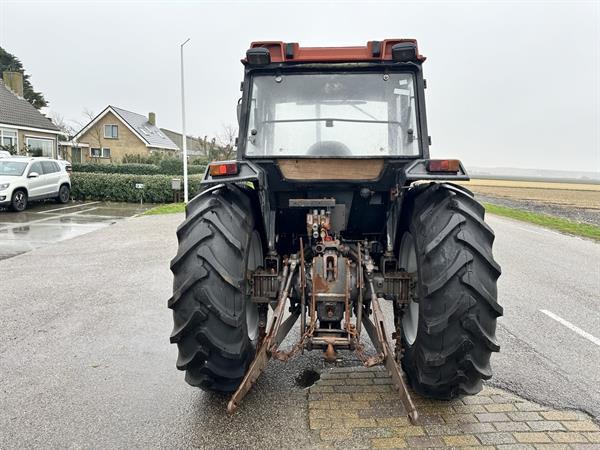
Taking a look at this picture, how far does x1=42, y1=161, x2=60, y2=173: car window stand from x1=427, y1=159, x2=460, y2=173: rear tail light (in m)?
16.7

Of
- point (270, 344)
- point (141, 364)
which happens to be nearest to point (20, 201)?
point (141, 364)

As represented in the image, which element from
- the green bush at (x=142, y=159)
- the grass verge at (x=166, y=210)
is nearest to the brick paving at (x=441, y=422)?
the grass verge at (x=166, y=210)

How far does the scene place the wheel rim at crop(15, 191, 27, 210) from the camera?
14.6 meters

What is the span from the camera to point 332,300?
9.89 feet

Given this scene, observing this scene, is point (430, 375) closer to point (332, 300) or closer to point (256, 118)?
point (332, 300)

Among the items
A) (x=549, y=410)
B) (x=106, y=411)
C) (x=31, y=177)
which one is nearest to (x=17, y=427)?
(x=106, y=411)

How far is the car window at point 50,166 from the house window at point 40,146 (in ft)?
30.1

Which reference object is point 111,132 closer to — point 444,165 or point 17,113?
point 17,113

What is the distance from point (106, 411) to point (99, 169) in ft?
88.3

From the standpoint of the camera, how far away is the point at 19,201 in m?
14.8

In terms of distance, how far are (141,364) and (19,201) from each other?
13.5 meters

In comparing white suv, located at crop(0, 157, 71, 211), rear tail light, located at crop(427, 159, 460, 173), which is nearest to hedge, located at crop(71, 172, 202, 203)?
white suv, located at crop(0, 157, 71, 211)

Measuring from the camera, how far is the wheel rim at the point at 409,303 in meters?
3.23

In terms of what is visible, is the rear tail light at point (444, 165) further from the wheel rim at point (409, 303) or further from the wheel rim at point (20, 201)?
the wheel rim at point (20, 201)
